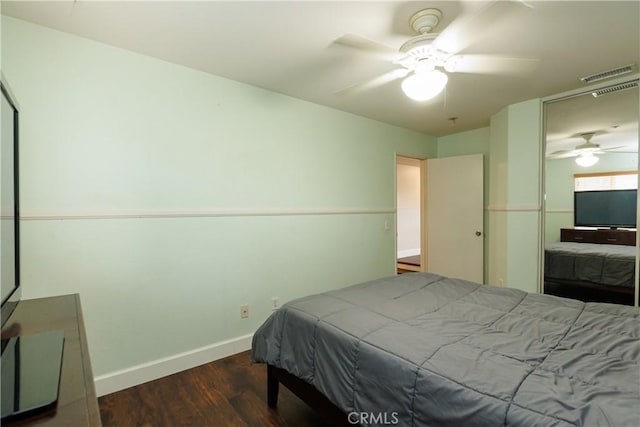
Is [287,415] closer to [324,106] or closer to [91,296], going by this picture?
[91,296]

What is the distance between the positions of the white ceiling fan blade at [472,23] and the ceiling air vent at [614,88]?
193 centimetres

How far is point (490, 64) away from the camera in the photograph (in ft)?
6.95

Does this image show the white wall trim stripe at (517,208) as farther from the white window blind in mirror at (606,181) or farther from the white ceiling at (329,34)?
the white ceiling at (329,34)

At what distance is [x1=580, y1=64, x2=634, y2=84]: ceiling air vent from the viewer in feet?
7.70

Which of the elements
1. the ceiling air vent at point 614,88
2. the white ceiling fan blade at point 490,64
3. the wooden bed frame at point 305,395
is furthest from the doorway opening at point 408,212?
the wooden bed frame at point 305,395

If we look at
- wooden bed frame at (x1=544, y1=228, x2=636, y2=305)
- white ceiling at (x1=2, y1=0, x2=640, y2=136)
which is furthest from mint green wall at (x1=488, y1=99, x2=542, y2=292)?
white ceiling at (x1=2, y1=0, x2=640, y2=136)

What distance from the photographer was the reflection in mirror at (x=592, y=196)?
2566 millimetres

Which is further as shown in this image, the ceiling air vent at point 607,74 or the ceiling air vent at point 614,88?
the ceiling air vent at point 614,88

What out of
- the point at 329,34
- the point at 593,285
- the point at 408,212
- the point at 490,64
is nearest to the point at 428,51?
the point at 329,34

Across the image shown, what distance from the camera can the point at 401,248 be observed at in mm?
6629

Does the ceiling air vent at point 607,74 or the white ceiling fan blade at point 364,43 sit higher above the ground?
the ceiling air vent at point 607,74

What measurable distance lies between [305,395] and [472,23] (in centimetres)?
197

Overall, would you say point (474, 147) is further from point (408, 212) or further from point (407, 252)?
point (407, 252)

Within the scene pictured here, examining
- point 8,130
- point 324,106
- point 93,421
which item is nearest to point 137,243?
point 8,130
